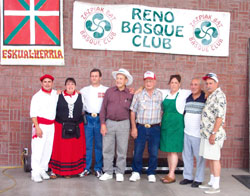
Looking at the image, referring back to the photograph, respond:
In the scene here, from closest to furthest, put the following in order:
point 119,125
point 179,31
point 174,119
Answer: point 174,119 < point 119,125 < point 179,31

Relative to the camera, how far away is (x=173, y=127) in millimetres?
5191

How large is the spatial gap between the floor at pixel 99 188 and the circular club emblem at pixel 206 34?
8.89 feet

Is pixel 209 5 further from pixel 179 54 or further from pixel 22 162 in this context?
pixel 22 162

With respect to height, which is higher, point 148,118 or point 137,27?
point 137,27

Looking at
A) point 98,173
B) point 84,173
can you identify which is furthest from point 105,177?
point 84,173

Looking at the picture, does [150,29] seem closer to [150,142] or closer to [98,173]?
[150,142]

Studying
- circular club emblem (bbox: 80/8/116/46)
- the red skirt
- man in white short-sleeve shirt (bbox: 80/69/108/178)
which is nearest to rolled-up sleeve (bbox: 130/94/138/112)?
man in white short-sleeve shirt (bbox: 80/69/108/178)

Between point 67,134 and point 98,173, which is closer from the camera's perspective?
point 67,134

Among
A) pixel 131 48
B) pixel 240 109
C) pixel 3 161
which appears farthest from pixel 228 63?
pixel 3 161

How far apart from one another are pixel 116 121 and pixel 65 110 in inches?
34.5

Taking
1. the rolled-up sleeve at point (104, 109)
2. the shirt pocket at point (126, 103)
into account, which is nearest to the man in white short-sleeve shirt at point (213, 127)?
the shirt pocket at point (126, 103)

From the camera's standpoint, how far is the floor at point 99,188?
4691 mm

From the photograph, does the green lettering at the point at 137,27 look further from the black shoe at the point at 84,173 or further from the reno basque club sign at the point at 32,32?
the black shoe at the point at 84,173

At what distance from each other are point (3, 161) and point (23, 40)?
237 cm
